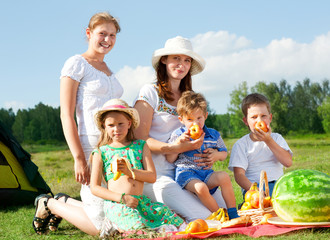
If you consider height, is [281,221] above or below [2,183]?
below

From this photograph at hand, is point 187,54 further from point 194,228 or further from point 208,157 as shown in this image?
point 194,228

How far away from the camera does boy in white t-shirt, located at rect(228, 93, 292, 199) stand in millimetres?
4969

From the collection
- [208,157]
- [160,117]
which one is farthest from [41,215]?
[208,157]

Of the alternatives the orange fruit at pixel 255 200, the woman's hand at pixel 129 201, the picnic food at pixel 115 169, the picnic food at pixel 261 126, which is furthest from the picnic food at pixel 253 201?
the picnic food at pixel 115 169

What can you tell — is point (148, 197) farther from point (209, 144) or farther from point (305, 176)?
point (305, 176)

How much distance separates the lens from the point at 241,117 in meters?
37.9

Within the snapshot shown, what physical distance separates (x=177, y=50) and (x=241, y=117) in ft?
111

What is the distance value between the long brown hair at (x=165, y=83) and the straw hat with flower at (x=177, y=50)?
0.35 feet

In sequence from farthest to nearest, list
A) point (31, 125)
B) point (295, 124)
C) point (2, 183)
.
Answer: point (295, 124) → point (31, 125) → point (2, 183)

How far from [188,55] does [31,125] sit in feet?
110

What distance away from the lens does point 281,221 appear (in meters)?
3.98

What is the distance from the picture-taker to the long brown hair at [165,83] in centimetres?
500

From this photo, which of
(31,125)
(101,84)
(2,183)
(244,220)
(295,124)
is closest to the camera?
(244,220)

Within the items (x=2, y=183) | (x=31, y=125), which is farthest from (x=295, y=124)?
(x=2, y=183)
